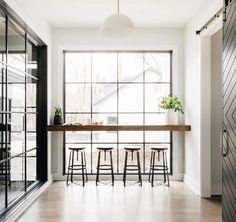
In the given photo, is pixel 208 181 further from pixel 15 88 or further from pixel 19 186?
pixel 15 88

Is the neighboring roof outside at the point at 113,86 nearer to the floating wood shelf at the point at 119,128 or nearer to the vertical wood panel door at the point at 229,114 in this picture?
the floating wood shelf at the point at 119,128

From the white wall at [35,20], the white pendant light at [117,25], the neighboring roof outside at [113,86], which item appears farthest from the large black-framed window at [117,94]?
the white pendant light at [117,25]

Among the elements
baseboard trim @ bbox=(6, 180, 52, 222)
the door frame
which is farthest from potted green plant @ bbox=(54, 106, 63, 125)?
the door frame

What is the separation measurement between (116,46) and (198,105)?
2.11 metres

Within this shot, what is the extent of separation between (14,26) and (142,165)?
369 cm

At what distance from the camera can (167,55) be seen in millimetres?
6250

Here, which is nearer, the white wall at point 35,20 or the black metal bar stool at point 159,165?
the white wall at point 35,20

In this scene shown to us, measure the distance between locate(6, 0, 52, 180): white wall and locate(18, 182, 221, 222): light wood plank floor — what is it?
1103mm

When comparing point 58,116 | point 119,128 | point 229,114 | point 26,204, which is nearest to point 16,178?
point 26,204

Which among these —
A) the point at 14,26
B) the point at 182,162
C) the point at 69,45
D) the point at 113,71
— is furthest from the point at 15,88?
the point at 182,162

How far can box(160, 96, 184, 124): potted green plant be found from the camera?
579cm

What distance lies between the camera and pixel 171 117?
19.3 feet

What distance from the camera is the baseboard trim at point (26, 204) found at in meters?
3.69

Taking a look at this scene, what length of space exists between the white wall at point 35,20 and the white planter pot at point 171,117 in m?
2.31
